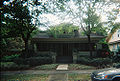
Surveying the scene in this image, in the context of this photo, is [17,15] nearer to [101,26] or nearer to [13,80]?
[13,80]

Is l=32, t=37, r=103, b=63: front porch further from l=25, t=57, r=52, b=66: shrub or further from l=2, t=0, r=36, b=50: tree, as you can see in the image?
l=2, t=0, r=36, b=50: tree

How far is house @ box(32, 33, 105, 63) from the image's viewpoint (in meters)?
15.5

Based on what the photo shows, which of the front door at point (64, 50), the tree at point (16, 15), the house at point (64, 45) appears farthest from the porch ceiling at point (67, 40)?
the tree at point (16, 15)

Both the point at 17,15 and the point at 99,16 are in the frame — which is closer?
the point at 17,15

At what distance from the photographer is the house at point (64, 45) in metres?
15.5

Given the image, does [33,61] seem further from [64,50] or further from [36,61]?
[64,50]

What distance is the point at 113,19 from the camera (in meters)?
11.1

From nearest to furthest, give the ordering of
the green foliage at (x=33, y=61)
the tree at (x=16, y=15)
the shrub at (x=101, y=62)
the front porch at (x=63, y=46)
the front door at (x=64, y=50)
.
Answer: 1. the tree at (x=16, y=15)
2. the shrub at (x=101, y=62)
3. the green foliage at (x=33, y=61)
4. the front porch at (x=63, y=46)
5. the front door at (x=64, y=50)

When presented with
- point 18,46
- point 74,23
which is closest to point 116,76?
point 74,23

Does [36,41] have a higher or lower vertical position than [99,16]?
lower

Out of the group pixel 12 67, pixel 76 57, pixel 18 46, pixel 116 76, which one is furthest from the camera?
pixel 18 46

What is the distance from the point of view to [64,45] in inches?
684

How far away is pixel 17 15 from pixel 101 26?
28.7 feet

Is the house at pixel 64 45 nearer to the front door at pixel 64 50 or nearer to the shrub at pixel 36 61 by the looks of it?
the front door at pixel 64 50
